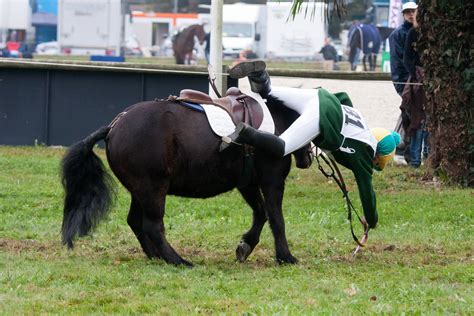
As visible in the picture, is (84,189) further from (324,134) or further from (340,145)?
(340,145)

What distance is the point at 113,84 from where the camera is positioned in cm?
1706

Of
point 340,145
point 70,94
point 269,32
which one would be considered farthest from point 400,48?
point 269,32

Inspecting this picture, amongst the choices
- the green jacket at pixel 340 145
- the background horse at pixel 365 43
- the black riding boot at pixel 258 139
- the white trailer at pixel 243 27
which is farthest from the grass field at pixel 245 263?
the white trailer at pixel 243 27

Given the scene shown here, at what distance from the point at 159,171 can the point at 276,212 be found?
1.01 metres

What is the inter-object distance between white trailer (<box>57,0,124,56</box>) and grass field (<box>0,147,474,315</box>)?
28631 mm

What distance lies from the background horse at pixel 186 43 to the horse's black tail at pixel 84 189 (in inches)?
1084

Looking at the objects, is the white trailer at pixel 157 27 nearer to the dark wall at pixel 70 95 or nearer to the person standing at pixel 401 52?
the dark wall at pixel 70 95

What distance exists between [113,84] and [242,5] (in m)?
29.1

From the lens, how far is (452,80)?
43.4ft

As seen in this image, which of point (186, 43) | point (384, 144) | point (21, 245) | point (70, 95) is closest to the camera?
point (384, 144)

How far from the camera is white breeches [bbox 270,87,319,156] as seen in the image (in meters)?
8.44

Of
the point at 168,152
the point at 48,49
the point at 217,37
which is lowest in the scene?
the point at 48,49

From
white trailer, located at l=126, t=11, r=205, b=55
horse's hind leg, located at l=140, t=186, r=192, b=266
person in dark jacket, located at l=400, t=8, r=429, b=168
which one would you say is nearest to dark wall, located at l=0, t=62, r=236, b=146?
person in dark jacket, located at l=400, t=8, r=429, b=168

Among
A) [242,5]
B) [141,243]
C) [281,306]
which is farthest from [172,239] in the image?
[242,5]
